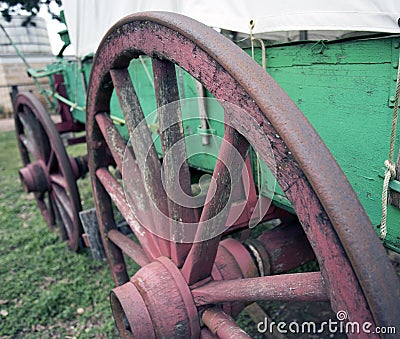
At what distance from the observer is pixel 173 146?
1296 mm

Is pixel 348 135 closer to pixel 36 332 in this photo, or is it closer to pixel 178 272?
pixel 178 272

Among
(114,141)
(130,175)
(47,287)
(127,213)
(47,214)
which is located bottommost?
(47,287)

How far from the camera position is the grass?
7.62 ft

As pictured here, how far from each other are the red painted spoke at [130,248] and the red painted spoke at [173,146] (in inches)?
13.2

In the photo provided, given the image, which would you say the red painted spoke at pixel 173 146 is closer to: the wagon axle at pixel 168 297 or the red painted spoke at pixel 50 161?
the wagon axle at pixel 168 297

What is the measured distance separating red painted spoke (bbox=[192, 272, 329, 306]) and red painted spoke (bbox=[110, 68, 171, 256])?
27 centimetres

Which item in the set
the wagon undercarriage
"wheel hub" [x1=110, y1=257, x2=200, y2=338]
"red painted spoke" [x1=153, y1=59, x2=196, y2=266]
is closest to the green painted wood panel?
the wagon undercarriage

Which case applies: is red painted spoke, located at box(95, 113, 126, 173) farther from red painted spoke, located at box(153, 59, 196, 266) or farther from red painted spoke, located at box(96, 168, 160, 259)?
red painted spoke, located at box(153, 59, 196, 266)

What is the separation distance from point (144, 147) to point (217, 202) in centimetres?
43

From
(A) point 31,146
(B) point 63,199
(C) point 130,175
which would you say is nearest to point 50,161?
(B) point 63,199

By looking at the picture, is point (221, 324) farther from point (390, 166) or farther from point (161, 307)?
point (390, 166)

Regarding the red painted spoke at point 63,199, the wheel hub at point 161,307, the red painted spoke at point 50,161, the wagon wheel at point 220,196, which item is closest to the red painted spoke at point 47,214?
the red painted spoke at point 63,199

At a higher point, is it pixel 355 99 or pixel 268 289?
pixel 355 99

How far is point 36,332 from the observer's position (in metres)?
2.29
